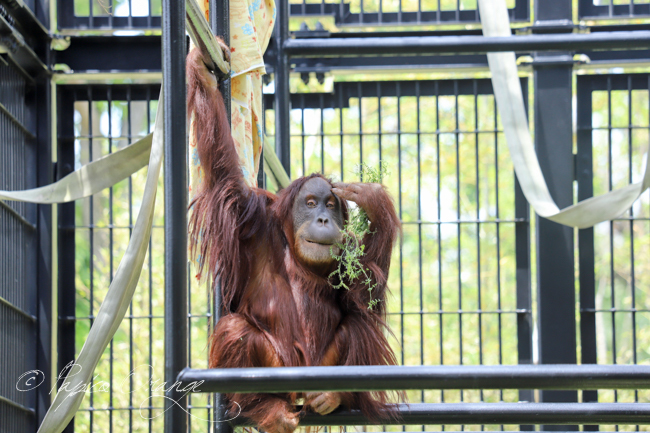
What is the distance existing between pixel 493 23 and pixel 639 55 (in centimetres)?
127

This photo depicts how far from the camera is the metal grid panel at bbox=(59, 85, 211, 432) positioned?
3805 mm

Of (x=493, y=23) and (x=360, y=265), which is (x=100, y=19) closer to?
(x=493, y=23)

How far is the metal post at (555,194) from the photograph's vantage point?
3.71 metres

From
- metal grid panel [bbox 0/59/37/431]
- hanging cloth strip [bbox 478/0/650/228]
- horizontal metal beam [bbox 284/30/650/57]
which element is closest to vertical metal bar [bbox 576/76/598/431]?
hanging cloth strip [bbox 478/0/650/228]

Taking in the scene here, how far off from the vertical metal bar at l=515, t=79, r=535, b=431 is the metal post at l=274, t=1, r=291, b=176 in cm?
146

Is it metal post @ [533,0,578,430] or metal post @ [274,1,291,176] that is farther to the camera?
metal post @ [533,0,578,430]

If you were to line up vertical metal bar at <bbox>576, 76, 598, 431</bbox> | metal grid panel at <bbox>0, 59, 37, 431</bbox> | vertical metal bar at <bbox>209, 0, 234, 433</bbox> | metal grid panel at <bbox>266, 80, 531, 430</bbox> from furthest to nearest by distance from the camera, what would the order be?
metal grid panel at <bbox>266, 80, 531, 430</bbox> → vertical metal bar at <bbox>576, 76, 598, 431</bbox> → metal grid panel at <bbox>0, 59, 37, 431</bbox> → vertical metal bar at <bbox>209, 0, 234, 433</bbox>

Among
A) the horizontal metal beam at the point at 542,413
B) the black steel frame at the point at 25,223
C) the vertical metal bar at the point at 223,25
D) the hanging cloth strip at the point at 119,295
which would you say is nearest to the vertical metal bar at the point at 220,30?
the vertical metal bar at the point at 223,25

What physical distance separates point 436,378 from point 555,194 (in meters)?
2.43

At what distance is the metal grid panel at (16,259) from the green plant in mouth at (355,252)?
160 centimetres

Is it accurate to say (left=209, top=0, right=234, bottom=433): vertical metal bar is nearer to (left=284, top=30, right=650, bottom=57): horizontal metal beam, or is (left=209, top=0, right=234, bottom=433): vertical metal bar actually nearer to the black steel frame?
(left=284, top=30, right=650, bottom=57): horizontal metal beam

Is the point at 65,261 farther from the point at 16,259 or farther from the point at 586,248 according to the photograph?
the point at 586,248

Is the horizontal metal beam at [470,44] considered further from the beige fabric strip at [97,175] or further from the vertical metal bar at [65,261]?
the vertical metal bar at [65,261]

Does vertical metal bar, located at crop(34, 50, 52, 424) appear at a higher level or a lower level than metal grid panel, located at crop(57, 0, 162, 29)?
lower
